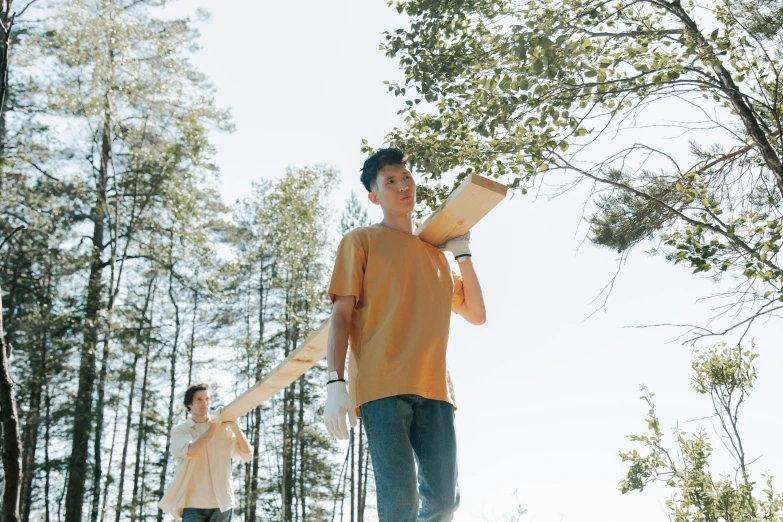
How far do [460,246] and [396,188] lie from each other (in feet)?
0.99

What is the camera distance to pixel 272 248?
16.5 metres

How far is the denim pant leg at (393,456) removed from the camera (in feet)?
6.19

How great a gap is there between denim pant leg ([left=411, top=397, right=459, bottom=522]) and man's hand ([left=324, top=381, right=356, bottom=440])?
18 cm

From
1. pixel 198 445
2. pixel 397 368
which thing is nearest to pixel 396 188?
pixel 397 368

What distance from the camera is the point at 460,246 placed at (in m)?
2.50

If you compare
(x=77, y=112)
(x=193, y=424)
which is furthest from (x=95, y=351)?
(x=193, y=424)

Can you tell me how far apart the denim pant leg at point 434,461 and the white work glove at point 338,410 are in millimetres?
180

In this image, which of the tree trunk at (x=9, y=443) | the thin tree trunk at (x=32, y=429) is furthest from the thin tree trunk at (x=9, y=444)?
the thin tree trunk at (x=32, y=429)

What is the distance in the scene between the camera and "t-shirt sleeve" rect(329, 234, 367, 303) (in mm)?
2168

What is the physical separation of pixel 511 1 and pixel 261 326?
1272 centimetres

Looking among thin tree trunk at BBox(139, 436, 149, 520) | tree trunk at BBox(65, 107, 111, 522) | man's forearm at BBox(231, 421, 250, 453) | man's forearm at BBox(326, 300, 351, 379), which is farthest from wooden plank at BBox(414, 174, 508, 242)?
thin tree trunk at BBox(139, 436, 149, 520)

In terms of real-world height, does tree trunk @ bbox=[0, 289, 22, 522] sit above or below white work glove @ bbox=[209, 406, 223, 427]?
below

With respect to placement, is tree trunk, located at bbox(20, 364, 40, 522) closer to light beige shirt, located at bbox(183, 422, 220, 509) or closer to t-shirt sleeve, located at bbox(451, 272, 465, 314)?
light beige shirt, located at bbox(183, 422, 220, 509)

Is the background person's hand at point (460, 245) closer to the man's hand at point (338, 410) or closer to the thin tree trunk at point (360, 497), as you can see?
the man's hand at point (338, 410)
